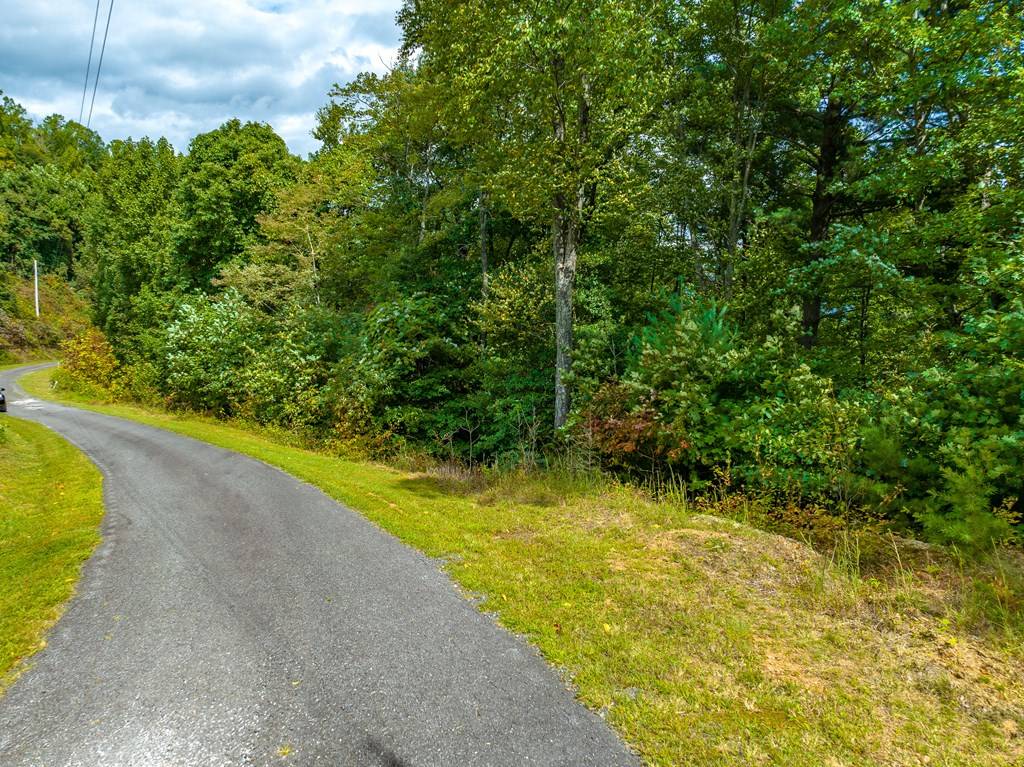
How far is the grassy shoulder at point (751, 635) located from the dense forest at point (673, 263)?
50.8 inches

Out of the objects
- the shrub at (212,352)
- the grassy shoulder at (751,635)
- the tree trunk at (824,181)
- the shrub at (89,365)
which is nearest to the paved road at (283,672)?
the grassy shoulder at (751,635)

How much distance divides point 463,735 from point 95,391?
3605cm

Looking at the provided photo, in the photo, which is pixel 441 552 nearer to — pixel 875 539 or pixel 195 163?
pixel 875 539

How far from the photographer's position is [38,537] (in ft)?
20.8

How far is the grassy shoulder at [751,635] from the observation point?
8.89 ft

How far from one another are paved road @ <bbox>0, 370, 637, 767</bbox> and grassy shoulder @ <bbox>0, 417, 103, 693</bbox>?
0.64ft

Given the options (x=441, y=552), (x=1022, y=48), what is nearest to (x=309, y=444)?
(x=441, y=552)

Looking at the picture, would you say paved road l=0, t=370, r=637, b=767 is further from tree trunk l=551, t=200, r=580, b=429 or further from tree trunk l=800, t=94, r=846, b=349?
tree trunk l=800, t=94, r=846, b=349

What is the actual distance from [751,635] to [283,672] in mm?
3617

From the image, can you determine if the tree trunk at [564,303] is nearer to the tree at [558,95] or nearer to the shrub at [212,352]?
the tree at [558,95]

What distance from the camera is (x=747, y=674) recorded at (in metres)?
3.25

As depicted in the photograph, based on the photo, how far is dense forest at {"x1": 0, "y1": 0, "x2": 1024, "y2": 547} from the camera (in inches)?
245

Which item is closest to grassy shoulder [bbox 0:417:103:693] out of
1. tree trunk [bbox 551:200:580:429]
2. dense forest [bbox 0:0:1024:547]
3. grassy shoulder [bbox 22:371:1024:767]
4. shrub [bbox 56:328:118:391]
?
grassy shoulder [bbox 22:371:1024:767]

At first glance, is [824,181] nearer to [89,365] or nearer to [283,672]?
[283,672]
